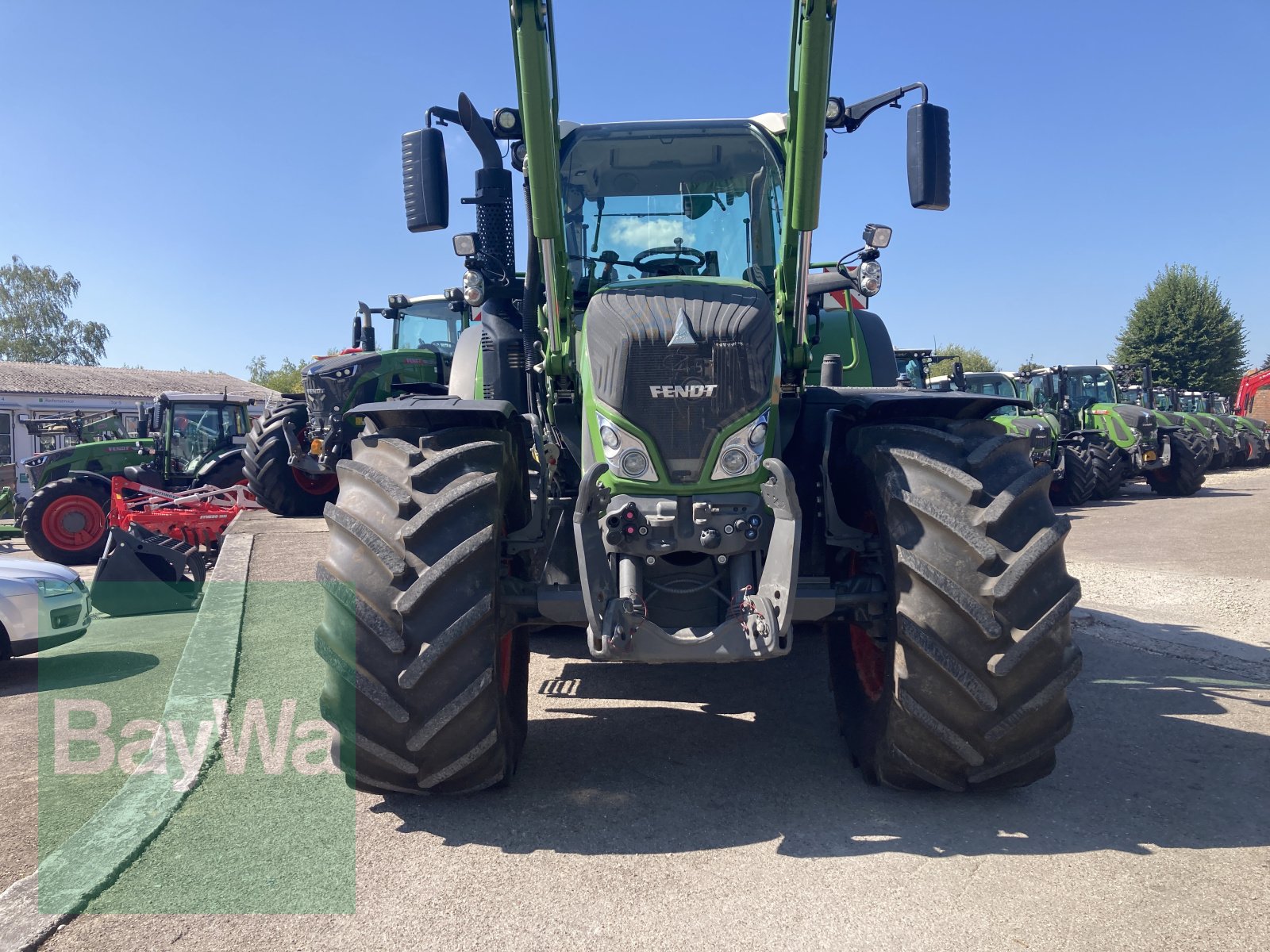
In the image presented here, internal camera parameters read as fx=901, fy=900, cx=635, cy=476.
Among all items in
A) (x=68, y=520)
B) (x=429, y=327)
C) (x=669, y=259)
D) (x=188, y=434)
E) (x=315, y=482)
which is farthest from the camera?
(x=188, y=434)

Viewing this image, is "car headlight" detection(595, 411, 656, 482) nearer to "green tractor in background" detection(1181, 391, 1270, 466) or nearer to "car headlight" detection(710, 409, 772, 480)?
"car headlight" detection(710, 409, 772, 480)

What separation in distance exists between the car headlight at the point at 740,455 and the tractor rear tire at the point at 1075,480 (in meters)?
15.0

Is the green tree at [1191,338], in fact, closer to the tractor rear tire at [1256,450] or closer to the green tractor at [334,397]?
the tractor rear tire at [1256,450]

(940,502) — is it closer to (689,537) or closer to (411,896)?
(689,537)

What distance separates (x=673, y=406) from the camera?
11.1ft

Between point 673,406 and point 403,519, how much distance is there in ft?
3.53

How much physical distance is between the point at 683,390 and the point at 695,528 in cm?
52

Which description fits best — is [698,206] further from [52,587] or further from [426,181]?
[52,587]

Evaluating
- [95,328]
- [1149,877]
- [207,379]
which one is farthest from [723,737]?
[95,328]

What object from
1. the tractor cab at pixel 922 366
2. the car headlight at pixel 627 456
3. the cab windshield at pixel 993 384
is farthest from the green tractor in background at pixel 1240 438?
the car headlight at pixel 627 456

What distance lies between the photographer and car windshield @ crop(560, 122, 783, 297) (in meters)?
4.61

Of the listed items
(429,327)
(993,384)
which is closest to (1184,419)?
(993,384)

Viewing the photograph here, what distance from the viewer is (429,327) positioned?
1274 centimetres

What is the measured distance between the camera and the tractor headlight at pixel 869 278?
4.66 m
